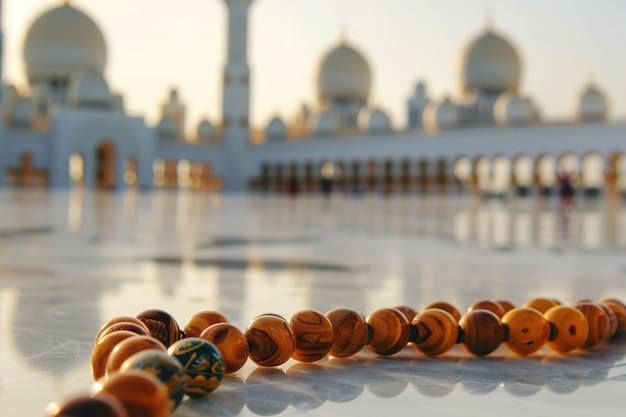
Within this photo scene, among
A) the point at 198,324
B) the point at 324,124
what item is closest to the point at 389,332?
the point at 198,324

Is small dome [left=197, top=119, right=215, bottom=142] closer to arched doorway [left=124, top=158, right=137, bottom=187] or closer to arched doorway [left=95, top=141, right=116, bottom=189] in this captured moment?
arched doorway [left=124, top=158, right=137, bottom=187]

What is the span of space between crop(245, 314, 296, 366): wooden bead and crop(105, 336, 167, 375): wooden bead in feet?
0.87

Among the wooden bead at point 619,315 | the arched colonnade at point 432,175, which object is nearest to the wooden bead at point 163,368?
the wooden bead at point 619,315

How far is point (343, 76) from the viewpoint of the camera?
43.8 m

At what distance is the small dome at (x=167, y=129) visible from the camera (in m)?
40.5

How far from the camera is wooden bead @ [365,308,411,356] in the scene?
5.38 feet

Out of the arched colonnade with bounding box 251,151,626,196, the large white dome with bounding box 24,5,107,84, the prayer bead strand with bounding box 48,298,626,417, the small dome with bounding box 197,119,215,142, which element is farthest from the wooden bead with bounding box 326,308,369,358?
the small dome with bounding box 197,119,215,142

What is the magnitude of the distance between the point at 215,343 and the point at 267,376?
0.13 metres

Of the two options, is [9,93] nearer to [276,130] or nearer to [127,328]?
[276,130]

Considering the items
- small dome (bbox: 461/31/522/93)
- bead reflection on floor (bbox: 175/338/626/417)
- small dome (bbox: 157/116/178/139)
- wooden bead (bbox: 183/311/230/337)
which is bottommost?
bead reflection on floor (bbox: 175/338/626/417)

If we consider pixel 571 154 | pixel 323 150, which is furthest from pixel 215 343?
pixel 323 150

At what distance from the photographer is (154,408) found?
3.16ft

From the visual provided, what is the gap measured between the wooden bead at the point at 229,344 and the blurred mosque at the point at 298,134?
26.4m

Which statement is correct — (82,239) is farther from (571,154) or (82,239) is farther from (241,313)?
(571,154)
